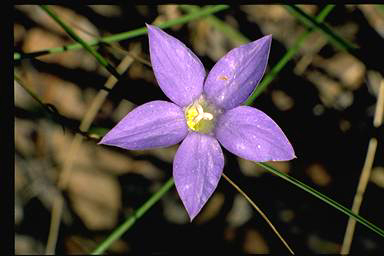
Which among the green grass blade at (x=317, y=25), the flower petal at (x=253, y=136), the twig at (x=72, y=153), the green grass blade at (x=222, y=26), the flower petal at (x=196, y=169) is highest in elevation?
the green grass blade at (x=317, y=25)

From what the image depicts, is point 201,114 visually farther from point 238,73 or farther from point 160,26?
point 160,26

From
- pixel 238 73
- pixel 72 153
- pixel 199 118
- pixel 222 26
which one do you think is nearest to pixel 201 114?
pixel 199 118

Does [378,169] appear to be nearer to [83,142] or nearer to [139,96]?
[139,96]

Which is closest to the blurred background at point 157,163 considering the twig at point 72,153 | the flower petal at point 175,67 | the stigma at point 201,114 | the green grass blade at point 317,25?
the twig at point 72,153

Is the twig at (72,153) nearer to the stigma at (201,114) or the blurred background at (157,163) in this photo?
the blurred background at (157,163)

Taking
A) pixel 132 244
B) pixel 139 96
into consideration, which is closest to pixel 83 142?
pixel 139 96

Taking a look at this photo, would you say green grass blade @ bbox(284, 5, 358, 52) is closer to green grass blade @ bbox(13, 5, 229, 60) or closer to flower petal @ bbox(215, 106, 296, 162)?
green grass blade @ bbox(13, 5, 229, 60)
